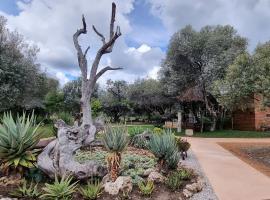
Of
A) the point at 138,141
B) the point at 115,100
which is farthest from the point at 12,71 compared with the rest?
the point at 115,100

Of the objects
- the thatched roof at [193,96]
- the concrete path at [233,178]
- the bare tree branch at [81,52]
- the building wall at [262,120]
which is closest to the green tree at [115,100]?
the thatched roof at [193,96]

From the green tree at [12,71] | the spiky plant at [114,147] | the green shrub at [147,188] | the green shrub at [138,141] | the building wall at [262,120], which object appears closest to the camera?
the green shrub at [147,188]

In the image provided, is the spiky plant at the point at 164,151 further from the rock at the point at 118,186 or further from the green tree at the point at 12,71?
the green tree at the point at 12,71

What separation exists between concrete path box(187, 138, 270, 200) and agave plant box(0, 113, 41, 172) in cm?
404

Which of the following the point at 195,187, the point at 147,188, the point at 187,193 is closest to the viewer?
the point at 147,188

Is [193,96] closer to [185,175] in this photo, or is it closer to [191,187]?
[185,175]

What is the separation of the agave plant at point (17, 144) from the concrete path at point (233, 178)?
4038mm

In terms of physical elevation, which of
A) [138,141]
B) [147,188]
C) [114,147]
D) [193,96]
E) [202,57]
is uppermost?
[202,57]

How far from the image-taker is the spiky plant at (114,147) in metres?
7.00

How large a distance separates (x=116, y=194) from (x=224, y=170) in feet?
14.4

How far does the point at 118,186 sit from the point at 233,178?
3440 millimetres

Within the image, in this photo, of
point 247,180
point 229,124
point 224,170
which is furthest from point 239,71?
point 229,124

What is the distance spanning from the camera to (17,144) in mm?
6902

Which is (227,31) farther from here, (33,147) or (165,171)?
(33,147)
